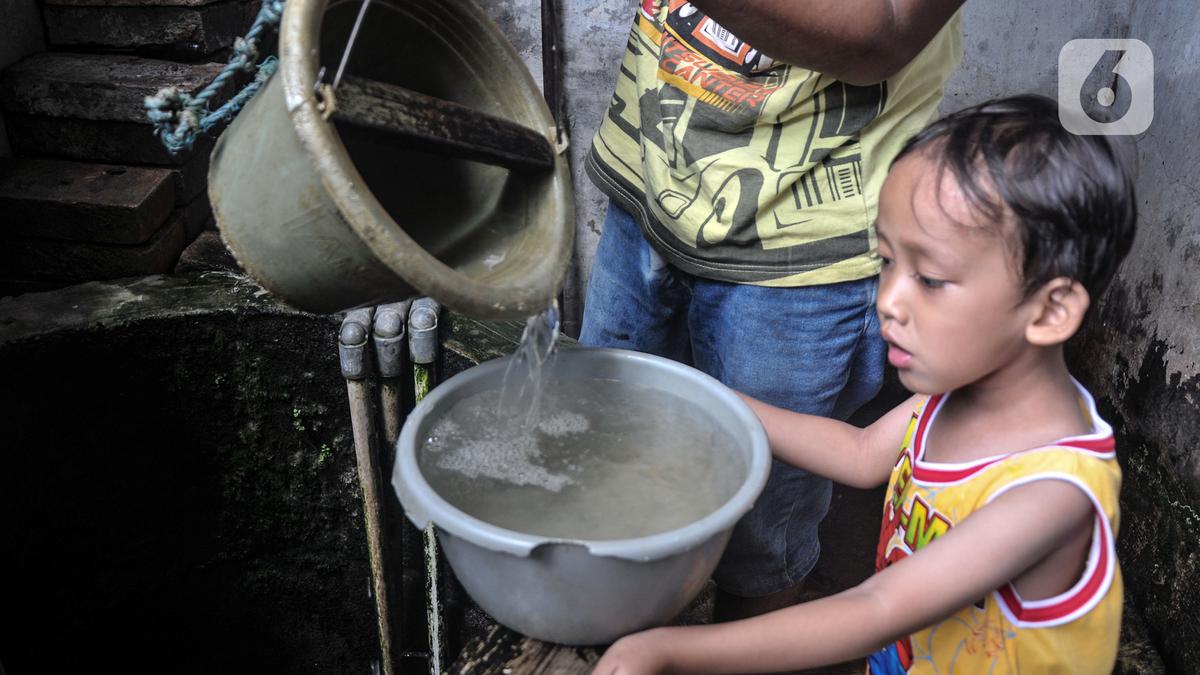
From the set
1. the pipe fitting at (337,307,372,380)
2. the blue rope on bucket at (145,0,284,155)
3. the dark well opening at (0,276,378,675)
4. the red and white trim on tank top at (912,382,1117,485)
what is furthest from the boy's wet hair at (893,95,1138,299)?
the dark well opening at (0,276,378,675)

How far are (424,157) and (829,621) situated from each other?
94cm

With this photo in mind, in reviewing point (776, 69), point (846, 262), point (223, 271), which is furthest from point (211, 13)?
point (846, 262)

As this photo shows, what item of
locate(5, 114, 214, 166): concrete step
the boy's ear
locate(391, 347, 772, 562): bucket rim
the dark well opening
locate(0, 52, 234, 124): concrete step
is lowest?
the dark well opening

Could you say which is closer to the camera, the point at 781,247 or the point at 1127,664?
the point at 781,247

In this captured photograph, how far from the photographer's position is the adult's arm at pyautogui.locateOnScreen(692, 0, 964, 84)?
141 cm

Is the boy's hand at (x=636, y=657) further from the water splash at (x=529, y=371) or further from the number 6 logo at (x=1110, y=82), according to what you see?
the number 6 logo at (x=1110, y=82)

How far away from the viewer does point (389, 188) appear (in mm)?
1523

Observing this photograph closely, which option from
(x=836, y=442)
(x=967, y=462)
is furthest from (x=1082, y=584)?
(x=836, y=442)

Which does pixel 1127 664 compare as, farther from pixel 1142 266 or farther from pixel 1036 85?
pixel 1036 85

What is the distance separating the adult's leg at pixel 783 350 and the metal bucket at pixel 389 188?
0.54 meters

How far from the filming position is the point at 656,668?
3.93ft

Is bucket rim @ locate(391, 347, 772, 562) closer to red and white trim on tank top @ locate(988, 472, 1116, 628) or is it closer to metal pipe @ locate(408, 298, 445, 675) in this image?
red and white trim on tank top @ locate(988, 472, 1116, 628)

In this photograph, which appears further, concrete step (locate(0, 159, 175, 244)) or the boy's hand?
concrete step (locate(0, 159, 175, 244))

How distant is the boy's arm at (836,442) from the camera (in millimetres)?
1681
